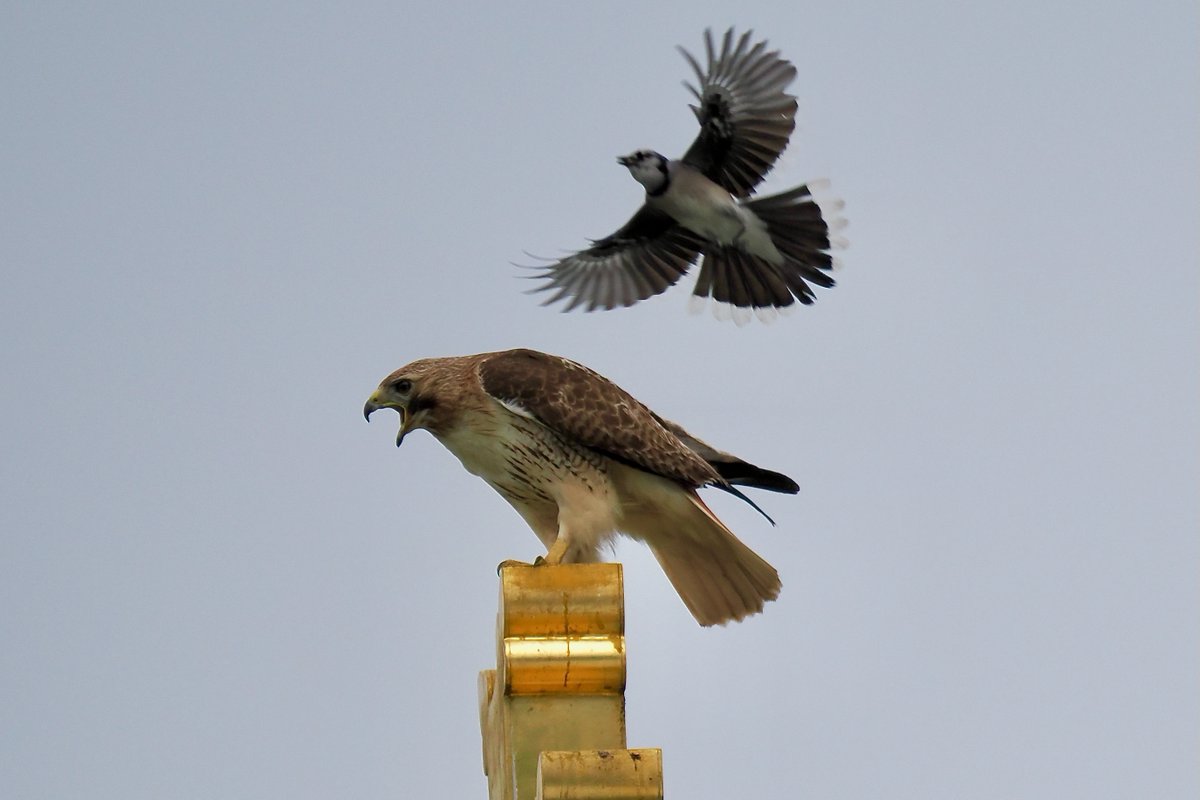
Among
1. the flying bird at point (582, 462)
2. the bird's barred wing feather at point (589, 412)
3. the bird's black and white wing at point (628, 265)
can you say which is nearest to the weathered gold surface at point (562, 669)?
the flying bird at point (582, 462)

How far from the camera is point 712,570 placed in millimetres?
5961

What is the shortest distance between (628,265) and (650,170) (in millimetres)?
450

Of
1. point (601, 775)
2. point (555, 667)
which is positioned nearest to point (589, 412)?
point (555, 667)

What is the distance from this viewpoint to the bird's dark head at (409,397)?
19.2 ft

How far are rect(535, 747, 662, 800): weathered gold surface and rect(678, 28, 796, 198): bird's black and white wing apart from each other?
431 cm

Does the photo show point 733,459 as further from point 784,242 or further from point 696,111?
point 696,111

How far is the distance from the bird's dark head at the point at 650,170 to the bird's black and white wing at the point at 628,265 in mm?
110

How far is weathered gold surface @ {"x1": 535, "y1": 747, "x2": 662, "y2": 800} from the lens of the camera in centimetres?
390

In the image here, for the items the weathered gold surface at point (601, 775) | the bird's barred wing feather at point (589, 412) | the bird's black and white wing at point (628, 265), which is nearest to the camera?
the weathered gold surface at point (601, 775)

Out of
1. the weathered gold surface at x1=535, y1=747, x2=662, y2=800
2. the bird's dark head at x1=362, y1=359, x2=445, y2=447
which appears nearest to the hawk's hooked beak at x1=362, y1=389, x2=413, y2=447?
the bird's dark head at x1=362, y1=359, x2=445, y2=447

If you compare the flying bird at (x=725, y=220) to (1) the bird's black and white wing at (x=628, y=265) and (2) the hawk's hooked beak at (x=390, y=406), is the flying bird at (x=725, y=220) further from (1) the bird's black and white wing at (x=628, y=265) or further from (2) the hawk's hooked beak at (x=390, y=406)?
(2) the hawk's hooked beak at (x=390, y=406)

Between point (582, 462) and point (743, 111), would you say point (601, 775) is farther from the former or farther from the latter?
point (743, 111)

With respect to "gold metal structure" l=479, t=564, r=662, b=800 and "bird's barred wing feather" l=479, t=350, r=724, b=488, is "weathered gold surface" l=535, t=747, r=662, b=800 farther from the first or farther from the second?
"bird's barred wing feather" l=479, t=350, r=724, b=488

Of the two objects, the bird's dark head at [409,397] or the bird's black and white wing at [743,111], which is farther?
the bird's black and white wing at [743,111]
